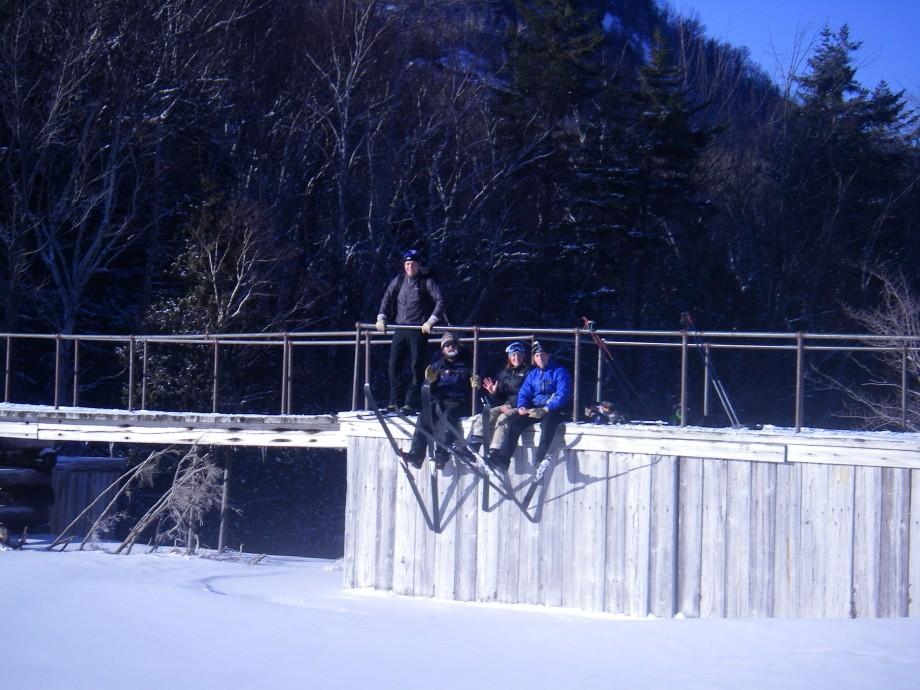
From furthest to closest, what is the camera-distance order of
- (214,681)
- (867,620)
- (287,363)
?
1. (287,363)
2. (867,620)
3. (214,681)

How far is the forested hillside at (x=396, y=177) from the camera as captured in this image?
26172 mm

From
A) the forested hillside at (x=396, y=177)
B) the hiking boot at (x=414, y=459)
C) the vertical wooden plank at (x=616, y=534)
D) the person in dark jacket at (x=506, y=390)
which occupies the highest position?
the forested hillside at (x=396, y=177)

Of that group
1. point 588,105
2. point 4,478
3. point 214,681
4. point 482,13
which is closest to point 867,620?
point 214,681

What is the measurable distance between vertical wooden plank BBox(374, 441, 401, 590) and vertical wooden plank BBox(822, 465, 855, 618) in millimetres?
5223

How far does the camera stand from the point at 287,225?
2989 cm

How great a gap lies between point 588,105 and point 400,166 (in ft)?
25.5

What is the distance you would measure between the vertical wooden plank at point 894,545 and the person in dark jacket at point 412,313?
16.5 ft

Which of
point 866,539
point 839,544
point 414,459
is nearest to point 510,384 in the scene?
point 414,459

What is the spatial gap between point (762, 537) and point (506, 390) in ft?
10.5

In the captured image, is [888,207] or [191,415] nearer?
[191,415]

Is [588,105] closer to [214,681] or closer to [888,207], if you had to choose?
[888,207]

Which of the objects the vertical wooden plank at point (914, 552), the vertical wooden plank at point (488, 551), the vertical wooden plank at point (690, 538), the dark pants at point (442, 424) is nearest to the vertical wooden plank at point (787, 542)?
the vertical wooden plank at point (690, 538)

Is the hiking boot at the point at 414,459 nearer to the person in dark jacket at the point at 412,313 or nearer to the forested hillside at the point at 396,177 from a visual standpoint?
the person in dark jacket at the point at 412,313

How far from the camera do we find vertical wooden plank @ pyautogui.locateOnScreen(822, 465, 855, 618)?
414 inches
